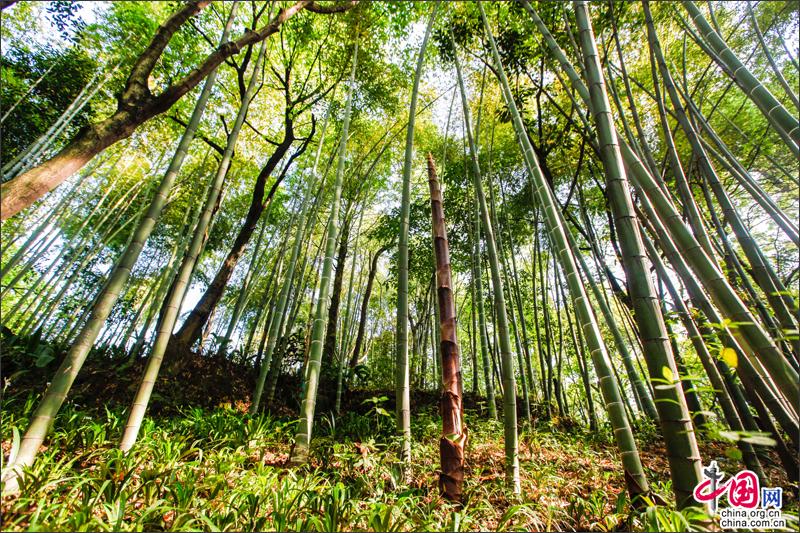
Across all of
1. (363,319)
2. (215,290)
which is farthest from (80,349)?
(363,319)

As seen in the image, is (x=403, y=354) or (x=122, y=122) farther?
(x=403, y=354)

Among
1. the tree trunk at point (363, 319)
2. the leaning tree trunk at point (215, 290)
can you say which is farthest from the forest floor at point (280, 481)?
the tree trunk at point (363, 319)

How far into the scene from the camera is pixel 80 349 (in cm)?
167

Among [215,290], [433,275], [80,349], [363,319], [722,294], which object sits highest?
[433,275]

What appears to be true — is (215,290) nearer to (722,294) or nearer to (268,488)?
(268,488)

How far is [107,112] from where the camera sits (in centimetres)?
582

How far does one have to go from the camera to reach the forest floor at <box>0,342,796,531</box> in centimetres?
143

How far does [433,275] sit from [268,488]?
5.42 meters

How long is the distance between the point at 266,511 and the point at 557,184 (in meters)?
6.49

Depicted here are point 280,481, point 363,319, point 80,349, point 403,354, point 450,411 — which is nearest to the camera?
point 80,349

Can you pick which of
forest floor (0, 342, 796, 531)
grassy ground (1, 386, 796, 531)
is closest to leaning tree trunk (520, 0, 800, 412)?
forest floor (0, 342, 796, 531)

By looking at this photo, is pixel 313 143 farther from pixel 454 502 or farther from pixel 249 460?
pixel 454 502

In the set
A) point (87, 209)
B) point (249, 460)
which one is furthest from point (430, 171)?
point (87, 209)

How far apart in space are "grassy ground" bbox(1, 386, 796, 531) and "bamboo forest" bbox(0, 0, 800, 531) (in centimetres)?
2
